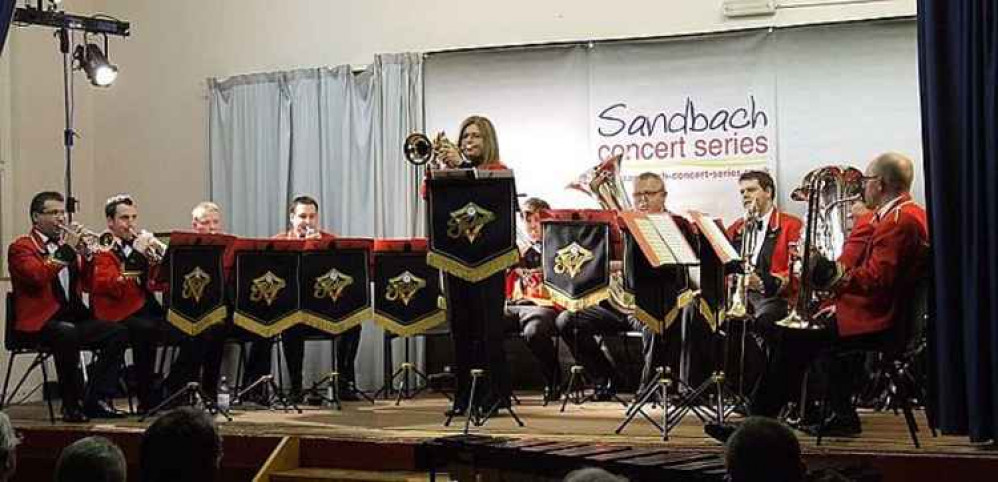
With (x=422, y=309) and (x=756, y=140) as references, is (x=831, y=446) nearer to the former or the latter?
(x=422, y=309)

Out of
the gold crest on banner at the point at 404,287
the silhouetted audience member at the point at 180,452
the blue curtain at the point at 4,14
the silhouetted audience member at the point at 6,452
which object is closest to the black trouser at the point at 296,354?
the gold crest on banner at the point at 404,287

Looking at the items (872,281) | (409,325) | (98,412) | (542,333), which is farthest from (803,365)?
(98,412)

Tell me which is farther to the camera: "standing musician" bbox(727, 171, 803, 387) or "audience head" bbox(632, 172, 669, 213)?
"audience head" bbox(632, 172, 669, 213)

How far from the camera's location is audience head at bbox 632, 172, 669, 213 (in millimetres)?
7801

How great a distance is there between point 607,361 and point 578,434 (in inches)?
77.0

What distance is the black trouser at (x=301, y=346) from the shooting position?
7562 millimetres

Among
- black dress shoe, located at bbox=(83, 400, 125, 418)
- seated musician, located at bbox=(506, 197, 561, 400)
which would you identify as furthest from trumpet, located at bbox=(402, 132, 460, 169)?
black dress shoe, located at bbox=(83, 400, 125, 418)

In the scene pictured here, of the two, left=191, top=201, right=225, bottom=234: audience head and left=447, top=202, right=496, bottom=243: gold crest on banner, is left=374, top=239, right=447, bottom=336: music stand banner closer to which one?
left=191, top=201, right=225, bottom=234: audience head

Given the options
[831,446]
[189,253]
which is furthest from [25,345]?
[831,446]

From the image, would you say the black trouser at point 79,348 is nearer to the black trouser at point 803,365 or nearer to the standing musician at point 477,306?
the standing musician at point 477,306

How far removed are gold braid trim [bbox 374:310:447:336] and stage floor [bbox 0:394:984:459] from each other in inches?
17.7

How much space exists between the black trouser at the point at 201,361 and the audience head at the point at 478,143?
204cm

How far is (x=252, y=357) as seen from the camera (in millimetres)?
8133

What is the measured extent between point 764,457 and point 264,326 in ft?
15.0
